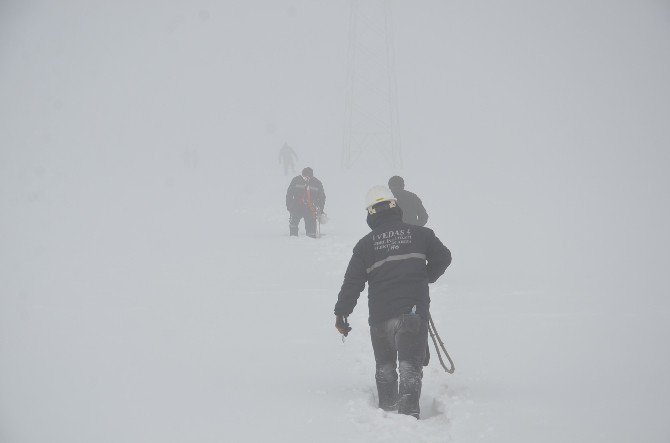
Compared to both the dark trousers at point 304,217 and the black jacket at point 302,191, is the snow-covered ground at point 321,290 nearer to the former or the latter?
the dark trousers at point 304,217

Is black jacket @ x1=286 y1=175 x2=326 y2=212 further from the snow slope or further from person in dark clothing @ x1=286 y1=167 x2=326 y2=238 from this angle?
the snow slope

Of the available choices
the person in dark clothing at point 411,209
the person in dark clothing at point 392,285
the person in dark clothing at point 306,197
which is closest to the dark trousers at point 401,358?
the person in dark clothing at point 392,285

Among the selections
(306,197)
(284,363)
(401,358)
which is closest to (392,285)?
(401,358)

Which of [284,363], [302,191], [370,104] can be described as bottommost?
[284,363]

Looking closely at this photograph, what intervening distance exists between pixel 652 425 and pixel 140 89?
290ft

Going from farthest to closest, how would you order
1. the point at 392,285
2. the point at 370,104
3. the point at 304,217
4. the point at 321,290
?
the point at 370,104 → the point at 304,217 → the point at 321,290 → the point at 392,285

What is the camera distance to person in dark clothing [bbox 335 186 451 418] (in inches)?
159

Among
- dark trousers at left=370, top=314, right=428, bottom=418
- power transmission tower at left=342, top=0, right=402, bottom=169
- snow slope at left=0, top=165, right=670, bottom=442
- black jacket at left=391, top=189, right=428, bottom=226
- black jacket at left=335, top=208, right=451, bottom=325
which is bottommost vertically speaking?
snow slope at left=0, top=165, right=670, bottom=442

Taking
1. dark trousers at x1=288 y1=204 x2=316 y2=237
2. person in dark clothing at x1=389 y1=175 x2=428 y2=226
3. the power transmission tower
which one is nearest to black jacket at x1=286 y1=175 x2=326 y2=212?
dark trousers at x1=288 y1=204 x2=316 y2=237

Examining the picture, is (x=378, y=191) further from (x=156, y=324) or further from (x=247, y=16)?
(x=247, y=16)

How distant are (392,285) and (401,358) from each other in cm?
52

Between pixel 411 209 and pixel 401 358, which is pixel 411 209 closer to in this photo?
pixel 411 209

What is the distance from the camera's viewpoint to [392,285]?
411 centimetres

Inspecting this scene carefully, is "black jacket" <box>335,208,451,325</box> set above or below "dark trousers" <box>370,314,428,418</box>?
above
